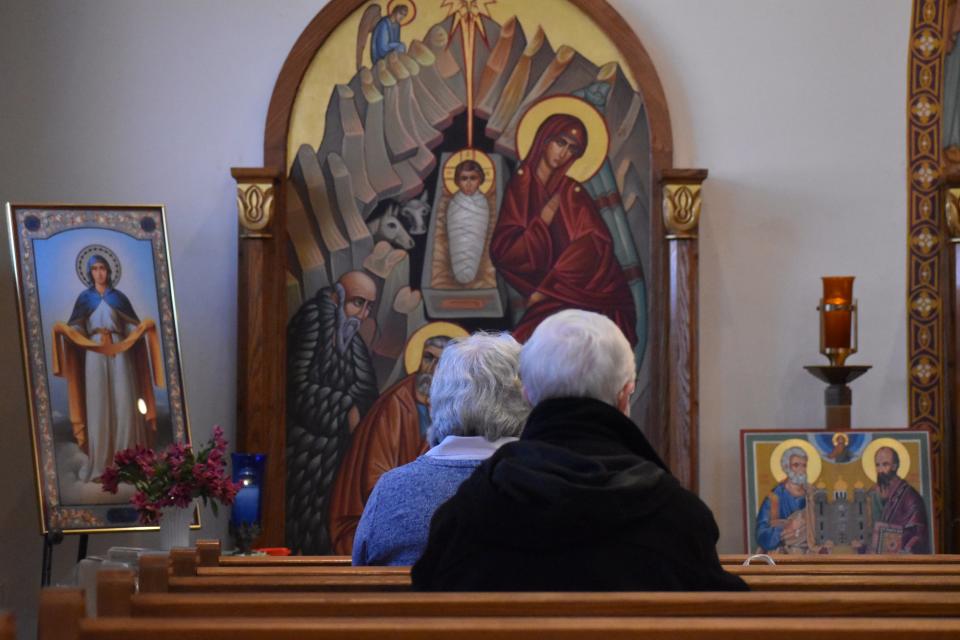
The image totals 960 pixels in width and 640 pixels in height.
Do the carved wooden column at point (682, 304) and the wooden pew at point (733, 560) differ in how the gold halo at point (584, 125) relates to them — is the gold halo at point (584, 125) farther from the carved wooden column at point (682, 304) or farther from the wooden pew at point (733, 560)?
the wooden pew at point (733, 560)

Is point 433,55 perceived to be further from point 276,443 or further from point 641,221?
point 276,443

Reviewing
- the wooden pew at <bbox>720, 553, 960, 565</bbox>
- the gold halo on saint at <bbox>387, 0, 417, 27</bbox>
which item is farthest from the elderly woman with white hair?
the gold halo on saint at <bbox>387, 0, 417, 27</bbox>

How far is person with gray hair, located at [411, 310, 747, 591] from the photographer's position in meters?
2.92

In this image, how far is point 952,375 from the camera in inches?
295

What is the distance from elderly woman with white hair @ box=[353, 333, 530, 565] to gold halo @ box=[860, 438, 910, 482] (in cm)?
347

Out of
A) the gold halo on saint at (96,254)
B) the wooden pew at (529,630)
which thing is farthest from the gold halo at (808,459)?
the wooden pew at (529,630)

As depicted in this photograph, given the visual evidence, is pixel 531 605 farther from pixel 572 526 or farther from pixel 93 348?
pixel 93 348

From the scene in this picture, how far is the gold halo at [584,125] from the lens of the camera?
7551 millimetres

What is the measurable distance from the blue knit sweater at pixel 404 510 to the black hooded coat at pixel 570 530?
0.75 m

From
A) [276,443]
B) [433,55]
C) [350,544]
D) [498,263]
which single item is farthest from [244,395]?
[433,55]

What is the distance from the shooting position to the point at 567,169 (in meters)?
7.55

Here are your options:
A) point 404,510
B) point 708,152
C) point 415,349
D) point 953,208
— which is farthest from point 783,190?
point 404,510

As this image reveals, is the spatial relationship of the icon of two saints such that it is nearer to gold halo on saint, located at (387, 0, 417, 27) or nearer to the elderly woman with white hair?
gold halo on saint, located at (387, 0, 417, 27)

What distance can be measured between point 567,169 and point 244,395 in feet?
6.78
